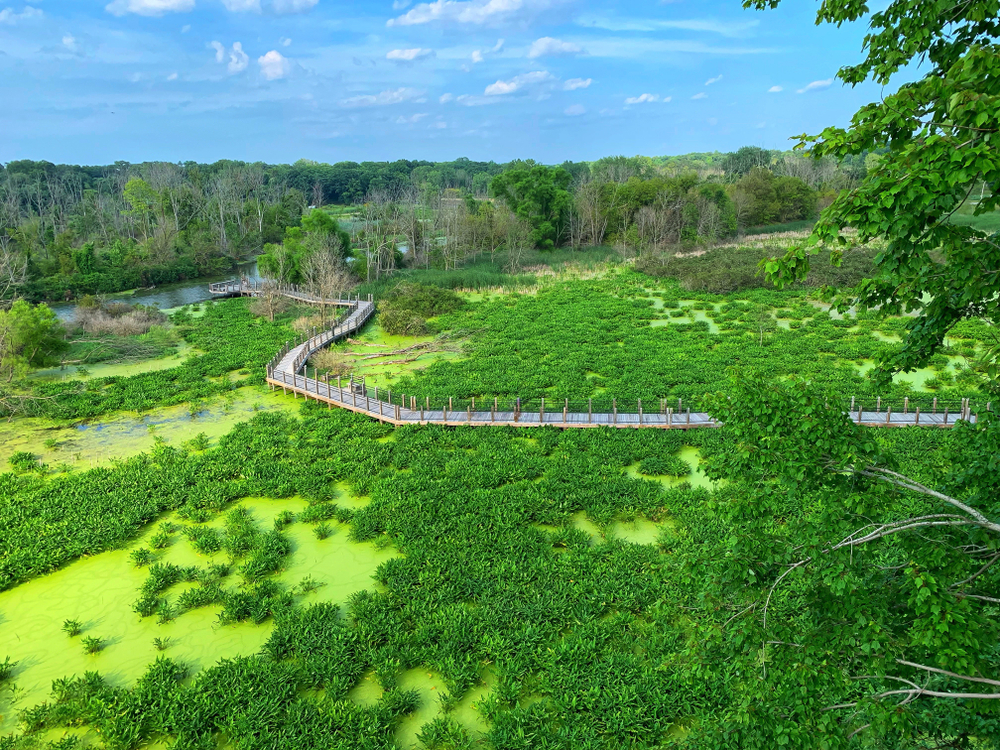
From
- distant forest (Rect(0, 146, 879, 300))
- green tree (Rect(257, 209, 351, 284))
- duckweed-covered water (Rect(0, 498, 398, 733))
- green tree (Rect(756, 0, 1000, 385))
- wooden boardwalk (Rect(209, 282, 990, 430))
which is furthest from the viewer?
distant forest (Rect(0, 146, 879, 300))

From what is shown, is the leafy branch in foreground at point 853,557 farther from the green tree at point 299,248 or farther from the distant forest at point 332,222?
the distant forest at point 332,222

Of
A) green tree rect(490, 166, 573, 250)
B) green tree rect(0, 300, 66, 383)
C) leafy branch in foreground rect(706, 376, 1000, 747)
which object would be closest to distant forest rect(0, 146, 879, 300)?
green tree rect(490, 166, 573, 250)

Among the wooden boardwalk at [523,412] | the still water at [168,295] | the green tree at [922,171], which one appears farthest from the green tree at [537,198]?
the green tree at [922,171]

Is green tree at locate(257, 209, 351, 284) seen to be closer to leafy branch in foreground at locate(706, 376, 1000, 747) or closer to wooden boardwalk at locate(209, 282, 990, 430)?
wooden boardwalk at locate(209, 282, 990, 430)

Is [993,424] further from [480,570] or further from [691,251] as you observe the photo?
[691,251]

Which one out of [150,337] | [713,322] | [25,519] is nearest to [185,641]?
[25,519]

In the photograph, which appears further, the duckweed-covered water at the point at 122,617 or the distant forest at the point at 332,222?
the distant forest at the point at 332,222

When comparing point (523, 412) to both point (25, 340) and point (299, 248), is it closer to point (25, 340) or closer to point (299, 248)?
point (25, 340)
